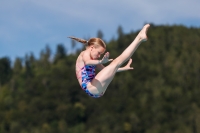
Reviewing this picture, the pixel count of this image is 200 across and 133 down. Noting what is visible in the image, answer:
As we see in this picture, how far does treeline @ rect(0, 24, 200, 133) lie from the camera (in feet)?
509

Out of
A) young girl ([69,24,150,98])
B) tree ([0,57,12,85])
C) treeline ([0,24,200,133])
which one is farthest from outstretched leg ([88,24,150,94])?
tree ([0,57,12,85])

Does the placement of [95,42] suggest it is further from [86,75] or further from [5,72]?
[5,72]

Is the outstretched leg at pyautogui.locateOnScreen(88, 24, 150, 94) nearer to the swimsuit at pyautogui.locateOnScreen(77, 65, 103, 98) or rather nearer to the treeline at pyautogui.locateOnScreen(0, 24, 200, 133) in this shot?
the swimsuit at pyautogui.locateOnScreen(77, 65, 103, 98)

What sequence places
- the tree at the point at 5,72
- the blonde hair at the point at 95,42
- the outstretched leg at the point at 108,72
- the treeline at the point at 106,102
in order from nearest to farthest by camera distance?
→ the blonde hair at the point at 95,42 → the outstretched leg at the point at 108,72 → the treeline at the point at 106,102 → the tree at the point at 5,72

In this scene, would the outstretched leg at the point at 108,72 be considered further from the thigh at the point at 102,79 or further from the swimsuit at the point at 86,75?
the swimsuit at the point at 86,75

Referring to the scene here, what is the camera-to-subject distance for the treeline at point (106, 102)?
509 feet

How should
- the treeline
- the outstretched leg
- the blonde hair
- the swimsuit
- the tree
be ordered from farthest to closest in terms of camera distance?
1. the tree
2. the treeline
3. the swimsuit
4. the outstretched leg
5. the blonde hair

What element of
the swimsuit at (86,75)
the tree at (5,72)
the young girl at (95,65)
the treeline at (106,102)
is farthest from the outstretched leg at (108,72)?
the tree at (5,72)

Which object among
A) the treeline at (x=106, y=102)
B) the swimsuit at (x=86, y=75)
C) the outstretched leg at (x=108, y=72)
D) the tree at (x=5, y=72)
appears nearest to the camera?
the outstretched leg at (x=108, y=72)

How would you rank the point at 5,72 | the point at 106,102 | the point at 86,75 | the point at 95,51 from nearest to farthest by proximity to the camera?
the point at 95,51, the point at 86,75, the point at 106,102, the point at 5,72

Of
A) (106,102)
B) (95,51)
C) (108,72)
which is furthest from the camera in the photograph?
(106,102)

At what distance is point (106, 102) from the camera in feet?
563

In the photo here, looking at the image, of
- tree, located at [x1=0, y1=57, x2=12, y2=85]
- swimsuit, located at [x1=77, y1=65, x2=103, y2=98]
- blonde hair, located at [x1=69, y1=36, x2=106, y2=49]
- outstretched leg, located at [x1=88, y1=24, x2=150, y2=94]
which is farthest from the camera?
tree, located at [x1=0, y1=57, x2=12, y2=85]


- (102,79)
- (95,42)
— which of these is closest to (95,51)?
(95,42)
